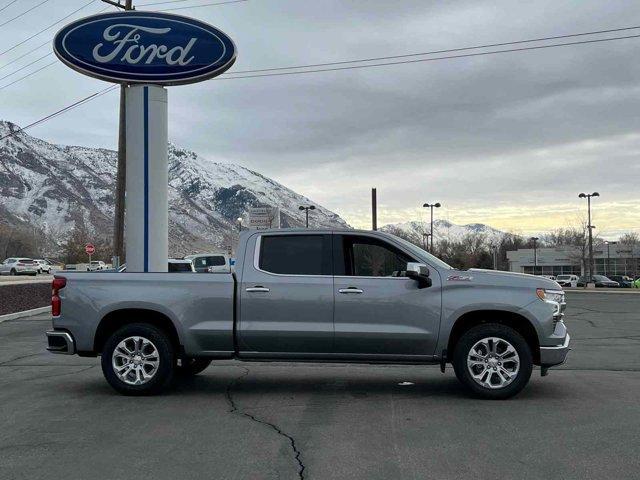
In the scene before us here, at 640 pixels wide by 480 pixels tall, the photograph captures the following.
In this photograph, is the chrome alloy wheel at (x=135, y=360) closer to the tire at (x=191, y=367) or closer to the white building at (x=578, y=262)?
the tire at (x=191, y=367)

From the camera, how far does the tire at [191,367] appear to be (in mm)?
8852

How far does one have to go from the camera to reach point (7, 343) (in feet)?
45.5

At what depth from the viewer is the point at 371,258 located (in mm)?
8148

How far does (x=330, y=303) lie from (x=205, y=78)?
8.23 metres

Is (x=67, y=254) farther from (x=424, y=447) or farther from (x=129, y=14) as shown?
(x=424, y=447)

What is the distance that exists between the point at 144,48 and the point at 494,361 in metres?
10.0

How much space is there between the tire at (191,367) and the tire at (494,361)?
336 centimetres

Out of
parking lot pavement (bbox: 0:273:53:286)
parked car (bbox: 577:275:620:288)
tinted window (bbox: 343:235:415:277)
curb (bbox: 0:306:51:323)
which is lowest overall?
parked car (bbox: 577:275:620:288)

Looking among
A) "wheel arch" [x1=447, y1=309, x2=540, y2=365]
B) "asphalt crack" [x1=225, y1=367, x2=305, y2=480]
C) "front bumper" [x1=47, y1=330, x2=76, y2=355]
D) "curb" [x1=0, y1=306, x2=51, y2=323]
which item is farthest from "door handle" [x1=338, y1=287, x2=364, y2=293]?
"curb" [x1=0, y1=306, x2=51, y2=323]

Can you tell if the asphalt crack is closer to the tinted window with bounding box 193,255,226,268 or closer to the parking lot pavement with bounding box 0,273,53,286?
the parking lot pavement with bounding box 0,273,53,286

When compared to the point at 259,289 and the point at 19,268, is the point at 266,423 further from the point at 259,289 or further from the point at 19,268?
the point at 19,268

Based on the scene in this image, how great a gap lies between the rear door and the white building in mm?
93656

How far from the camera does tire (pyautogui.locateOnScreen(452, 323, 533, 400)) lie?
751 centimetres

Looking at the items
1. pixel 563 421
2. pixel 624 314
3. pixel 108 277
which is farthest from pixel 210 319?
pixel 624 314
